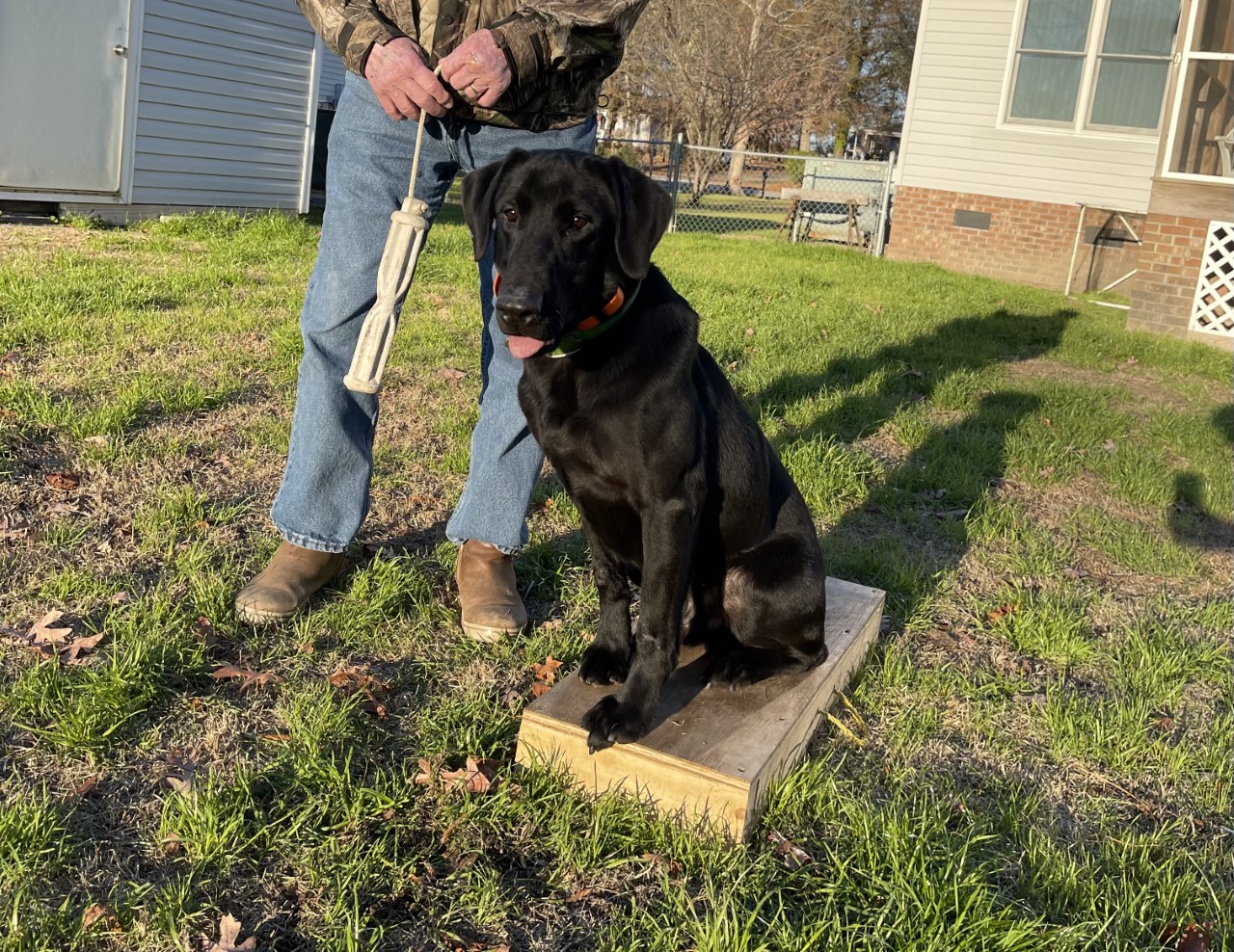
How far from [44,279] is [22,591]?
180 inches

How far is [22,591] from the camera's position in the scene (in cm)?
312

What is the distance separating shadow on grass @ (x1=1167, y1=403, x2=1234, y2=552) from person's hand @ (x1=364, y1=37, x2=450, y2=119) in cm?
391

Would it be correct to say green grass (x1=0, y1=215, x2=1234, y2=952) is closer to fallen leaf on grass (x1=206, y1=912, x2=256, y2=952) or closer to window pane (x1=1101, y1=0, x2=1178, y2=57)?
fallen leaf on grass (x1=206, y1=912, x2=256, y2=952)

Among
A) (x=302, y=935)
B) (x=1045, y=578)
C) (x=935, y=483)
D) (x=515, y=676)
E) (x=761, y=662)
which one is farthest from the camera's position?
(x=935, y=483)

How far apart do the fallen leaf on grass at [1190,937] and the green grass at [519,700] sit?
0.08ft

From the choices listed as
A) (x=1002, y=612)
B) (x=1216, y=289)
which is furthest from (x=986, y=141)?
(x=1002, y=612)

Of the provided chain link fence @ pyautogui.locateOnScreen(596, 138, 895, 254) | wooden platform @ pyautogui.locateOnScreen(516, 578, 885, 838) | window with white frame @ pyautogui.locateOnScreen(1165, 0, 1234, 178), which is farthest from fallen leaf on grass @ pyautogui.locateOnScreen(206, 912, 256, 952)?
chain link fence @ pyautogui.locateOnScreen(596, 138, 895, 254)

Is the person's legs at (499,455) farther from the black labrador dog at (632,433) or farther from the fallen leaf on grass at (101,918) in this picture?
the fallen leaf on grass at (101,918)

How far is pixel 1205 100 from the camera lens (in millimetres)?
11391

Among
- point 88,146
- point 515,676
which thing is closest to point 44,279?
point 88,146

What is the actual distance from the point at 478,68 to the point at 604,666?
5.46ft

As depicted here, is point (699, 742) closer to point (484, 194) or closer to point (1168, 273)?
point (484, 194)

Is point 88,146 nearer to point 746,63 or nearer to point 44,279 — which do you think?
point 44,279

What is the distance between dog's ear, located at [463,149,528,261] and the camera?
2.62m
